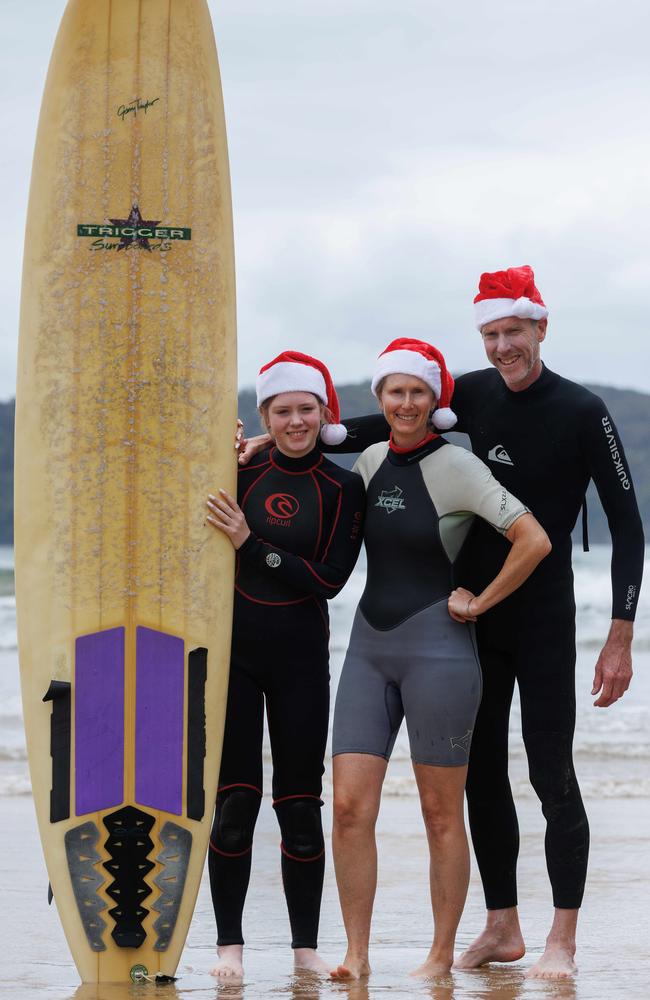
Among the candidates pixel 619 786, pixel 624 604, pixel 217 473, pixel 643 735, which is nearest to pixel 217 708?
pixel 217 473

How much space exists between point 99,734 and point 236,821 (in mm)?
434

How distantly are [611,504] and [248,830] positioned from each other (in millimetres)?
1284

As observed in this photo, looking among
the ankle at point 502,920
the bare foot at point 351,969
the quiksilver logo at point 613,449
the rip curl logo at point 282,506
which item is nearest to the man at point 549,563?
the quiksilver logo at point 613,449

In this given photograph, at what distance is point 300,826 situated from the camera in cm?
335

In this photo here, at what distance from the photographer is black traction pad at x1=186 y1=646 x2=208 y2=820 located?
11.3ft

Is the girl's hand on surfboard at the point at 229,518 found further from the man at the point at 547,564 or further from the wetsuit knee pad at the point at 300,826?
the wetsuit knee pad at the point at 300,826

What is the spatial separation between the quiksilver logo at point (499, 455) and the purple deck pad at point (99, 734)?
1.14 meters

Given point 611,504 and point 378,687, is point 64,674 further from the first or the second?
point 611,504

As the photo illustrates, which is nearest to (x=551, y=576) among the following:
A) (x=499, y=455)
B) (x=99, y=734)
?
(x=499, y=455)

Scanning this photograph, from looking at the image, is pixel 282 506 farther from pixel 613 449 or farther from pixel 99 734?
pixel 613 449

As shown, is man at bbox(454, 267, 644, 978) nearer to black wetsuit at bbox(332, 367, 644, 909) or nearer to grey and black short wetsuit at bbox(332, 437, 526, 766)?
black wetsuit at bbox(332, 367, 644, 909)

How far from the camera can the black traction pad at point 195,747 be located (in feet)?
11.3

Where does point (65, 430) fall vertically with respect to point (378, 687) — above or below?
above

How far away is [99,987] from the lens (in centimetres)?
326
